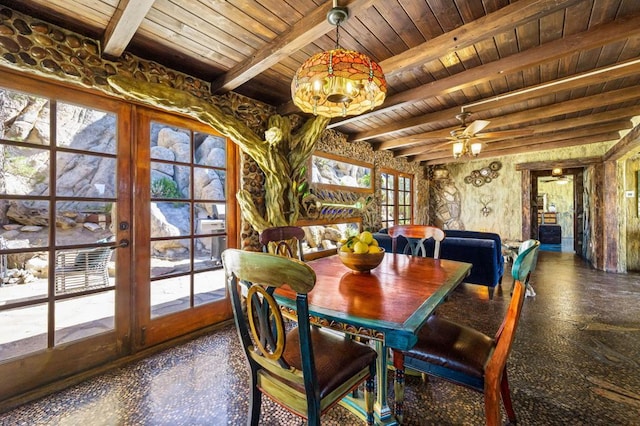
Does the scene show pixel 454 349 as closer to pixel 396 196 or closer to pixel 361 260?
pixel 361 260

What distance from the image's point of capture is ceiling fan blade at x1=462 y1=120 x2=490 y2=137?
290 centimetres

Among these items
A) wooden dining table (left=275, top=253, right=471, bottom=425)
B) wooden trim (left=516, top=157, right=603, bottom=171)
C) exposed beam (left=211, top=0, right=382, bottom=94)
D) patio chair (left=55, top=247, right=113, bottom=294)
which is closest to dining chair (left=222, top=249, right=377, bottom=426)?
wooden dining table (left=275, top=253, right=471, bottom=425)

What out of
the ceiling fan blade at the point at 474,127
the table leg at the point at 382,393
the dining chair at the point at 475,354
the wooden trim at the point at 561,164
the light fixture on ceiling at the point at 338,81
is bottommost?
the table leg at the point at 382,393

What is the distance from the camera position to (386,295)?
3.97ft

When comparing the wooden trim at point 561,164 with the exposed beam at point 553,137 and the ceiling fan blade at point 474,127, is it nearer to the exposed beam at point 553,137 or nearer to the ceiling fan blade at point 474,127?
the exposed beam at point 553,137

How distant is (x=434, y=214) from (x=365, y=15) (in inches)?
257

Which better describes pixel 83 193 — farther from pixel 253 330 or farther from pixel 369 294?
pixel 369 294

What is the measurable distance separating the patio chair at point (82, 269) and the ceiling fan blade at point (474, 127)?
370 centimetres

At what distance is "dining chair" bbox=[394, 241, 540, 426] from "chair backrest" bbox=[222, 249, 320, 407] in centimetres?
65

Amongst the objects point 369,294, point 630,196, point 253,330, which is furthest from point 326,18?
point 630,196

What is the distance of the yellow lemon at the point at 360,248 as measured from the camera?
1498 mm

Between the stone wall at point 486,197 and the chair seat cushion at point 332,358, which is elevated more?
the stone wall at point 486,197

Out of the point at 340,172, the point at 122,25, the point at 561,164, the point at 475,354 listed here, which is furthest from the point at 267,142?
the point at 561,164

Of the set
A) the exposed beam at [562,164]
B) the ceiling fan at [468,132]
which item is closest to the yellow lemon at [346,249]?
the ceiling fan at [468,132]
